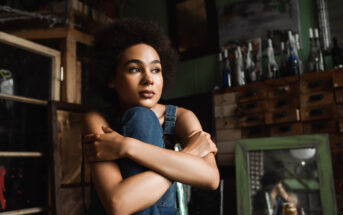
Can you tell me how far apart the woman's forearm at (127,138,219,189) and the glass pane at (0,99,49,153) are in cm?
177

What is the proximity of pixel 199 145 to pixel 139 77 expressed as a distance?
276 millimetres

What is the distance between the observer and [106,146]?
814 mm

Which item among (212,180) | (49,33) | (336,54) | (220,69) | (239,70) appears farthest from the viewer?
(220,69)

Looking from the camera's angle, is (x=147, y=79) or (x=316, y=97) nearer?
(x=147, y=79)

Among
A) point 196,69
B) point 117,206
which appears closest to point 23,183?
point 117,206

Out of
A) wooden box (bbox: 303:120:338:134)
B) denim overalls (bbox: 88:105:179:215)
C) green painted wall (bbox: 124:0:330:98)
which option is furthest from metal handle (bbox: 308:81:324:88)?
denim overalls (bbox: 88:105:179:215)

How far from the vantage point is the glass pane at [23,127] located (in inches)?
86.3

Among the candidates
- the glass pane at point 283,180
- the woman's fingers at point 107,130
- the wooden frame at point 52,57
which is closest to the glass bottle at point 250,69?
the glass pane at point 283,180

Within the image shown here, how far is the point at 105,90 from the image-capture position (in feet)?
3.66

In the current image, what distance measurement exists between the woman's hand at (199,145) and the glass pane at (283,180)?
1528mm

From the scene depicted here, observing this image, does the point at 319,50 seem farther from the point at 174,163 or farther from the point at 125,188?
the point at 125,188

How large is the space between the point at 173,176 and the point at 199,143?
150 mm

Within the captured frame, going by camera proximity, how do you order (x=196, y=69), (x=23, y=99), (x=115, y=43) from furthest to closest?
(x=196, y=69)
(x=23, y=99)
(x=115, y=43)

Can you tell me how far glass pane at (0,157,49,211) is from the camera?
2.15m
